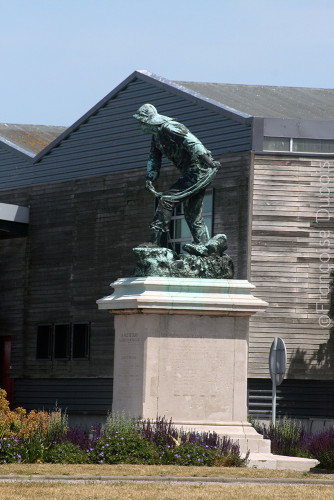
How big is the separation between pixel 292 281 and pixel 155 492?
22383 millimetres

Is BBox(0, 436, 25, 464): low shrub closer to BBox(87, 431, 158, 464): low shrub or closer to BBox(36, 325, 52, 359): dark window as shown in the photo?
BBox(87, 431, 158, 464): low shrub

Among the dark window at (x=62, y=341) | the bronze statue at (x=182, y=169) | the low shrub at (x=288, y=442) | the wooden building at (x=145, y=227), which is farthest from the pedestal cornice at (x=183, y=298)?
the dark window at (x=62, y=341)

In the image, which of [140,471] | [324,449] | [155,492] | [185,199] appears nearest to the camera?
[155,492]

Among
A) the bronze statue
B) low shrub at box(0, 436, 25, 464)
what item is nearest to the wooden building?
the bronze statue

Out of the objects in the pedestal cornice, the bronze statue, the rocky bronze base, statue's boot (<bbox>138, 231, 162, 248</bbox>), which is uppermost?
the bronze statue

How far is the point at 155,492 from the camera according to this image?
1495 cm

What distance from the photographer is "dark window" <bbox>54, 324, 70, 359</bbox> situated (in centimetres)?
4319

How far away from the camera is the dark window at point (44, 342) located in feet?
144

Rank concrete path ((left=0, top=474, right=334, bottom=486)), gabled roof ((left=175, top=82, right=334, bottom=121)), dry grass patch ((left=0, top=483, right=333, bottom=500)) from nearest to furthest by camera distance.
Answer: dry grass patch ((left=0, top=483, right=333, bottom=500)), concrete path ((left=0, top=474, right=334, bottom=486)), gabled roof ((left=175, top=82, right=334, bottom=121))

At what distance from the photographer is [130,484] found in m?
15.9

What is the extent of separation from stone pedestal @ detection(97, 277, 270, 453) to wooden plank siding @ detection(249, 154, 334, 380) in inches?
600

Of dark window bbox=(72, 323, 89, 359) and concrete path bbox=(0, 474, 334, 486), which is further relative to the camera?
dark window bbox=(72, 323, 89, 359)

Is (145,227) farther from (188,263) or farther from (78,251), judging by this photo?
(188,263)

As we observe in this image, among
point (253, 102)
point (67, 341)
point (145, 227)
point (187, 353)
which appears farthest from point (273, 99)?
point (187, 353)
